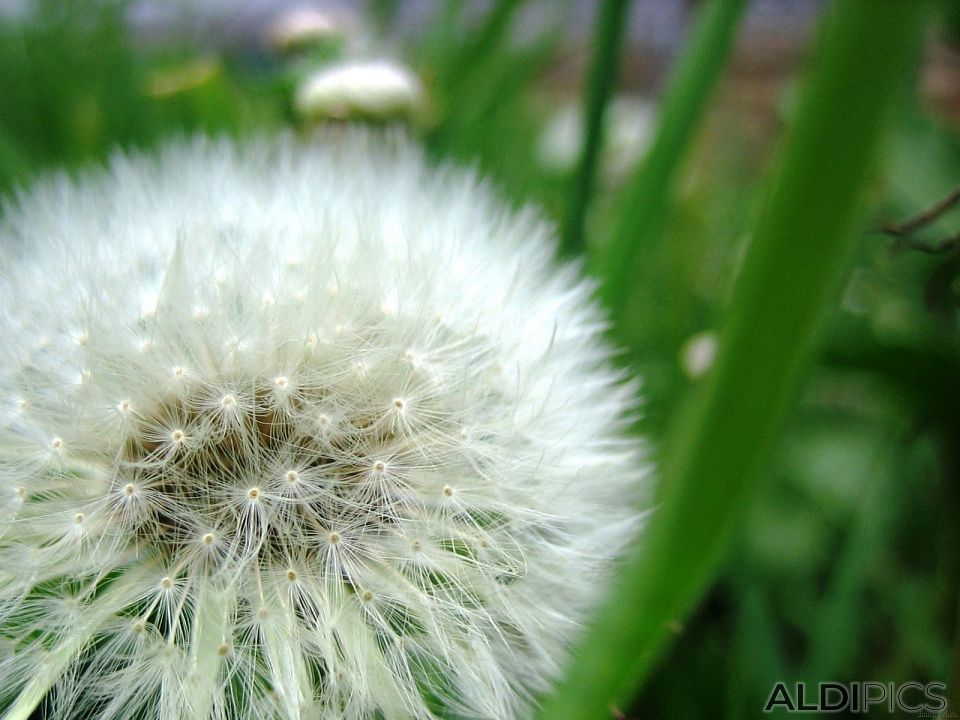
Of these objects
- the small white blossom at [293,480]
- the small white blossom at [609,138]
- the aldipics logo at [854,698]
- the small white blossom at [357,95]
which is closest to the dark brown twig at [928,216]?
the small white blossom at [293,480]

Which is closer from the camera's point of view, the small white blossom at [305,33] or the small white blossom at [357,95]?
the small white blossom at [357,95]

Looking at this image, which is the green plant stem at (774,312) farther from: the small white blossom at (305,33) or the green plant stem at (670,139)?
the small white blossom at (305,33)

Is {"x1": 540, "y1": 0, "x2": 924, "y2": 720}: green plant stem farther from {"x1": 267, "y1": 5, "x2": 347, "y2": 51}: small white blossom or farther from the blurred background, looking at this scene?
{"x1": 267, "y1": 5, "x2": 347, "y2": 51}: small white blossom

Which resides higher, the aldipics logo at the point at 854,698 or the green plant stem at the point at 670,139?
the green plant stem at the point at 670,139

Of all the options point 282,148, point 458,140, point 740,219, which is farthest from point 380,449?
point 740,219

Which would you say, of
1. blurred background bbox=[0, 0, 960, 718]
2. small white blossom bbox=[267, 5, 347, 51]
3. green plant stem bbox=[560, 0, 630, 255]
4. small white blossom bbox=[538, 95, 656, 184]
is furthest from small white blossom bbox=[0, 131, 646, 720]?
small white blossom bbox=[538, 95, 656, 184]

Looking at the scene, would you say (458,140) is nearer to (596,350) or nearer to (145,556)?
(596,350)

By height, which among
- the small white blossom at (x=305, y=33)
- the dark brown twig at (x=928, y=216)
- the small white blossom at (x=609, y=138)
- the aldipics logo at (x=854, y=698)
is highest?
the dark brown twig at (x=928, y=216)

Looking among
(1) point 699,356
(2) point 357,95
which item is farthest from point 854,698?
(2) point 357,95

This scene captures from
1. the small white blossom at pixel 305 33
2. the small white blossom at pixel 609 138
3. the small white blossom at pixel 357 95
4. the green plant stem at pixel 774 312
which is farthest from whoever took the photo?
the small white blossom at pixel 609 138
